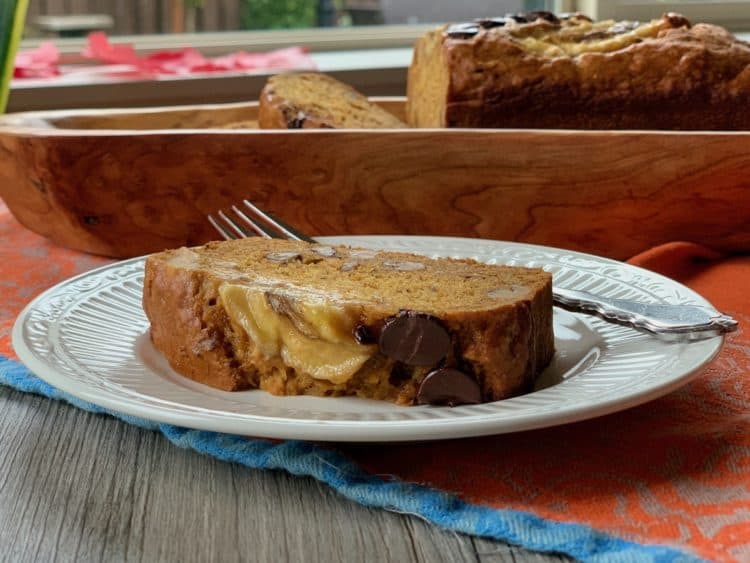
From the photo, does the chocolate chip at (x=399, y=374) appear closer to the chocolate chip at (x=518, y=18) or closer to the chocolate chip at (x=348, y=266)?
the chocolate chip at (x=348, y=266)

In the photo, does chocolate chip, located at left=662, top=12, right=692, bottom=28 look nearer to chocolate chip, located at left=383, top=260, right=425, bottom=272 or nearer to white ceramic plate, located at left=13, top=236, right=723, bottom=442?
white ceramic plate, located at left=13, top=236, right=723, bottom=442

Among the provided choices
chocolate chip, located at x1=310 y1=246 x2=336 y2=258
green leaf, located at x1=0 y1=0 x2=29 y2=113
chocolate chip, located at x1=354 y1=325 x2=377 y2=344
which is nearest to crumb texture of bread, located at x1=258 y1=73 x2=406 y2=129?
green leaf, located at x1=0 y1=0 x2=29 y2=113

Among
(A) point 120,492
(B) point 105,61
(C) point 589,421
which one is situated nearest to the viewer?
(A) point 120,492

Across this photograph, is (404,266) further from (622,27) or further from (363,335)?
(622,27)

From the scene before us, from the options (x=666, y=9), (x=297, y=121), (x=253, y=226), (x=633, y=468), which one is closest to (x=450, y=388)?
(x=633, y=468)

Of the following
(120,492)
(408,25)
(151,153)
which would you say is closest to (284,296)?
(120,492)

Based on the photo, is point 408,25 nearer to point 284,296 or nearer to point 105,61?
point 105,61
